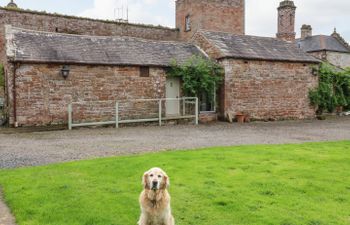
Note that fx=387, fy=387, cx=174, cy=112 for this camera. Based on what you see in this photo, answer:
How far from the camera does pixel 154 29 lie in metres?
30.6

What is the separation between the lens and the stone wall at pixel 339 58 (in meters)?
43.0

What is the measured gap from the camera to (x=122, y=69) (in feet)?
61.5

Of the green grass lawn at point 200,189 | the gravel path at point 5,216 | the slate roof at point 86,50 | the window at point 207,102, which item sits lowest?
the gravel path at point 5,216

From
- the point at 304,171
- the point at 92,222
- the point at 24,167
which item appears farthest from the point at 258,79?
the point at 92,222

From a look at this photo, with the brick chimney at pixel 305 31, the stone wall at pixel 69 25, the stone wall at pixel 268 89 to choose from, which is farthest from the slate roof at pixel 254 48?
the brick chimney at pixel 305 31

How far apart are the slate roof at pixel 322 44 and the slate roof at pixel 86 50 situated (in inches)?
1030

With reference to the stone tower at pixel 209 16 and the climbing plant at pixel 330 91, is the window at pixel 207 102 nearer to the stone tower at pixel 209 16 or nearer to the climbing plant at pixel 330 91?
the climbing plant at pixel 330 91

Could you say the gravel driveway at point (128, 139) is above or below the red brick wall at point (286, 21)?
below

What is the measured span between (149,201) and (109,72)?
13991 millimetres

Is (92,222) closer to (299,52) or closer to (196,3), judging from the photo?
(299,52)

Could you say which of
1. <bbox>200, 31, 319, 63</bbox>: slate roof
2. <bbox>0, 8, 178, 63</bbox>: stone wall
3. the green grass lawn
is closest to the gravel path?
the green grass lawn

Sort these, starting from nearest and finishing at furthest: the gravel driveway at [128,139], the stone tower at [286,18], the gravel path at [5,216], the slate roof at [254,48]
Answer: the gravel path at [5,216], the gravel driveway at [128,139], the slate roof at [254,48], the stone tower at [286,18]

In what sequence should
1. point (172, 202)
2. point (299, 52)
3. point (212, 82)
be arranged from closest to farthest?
point (172, 202) < point (212, 82) < point (299, 52)

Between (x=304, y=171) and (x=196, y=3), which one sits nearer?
(x=304, y=171)
